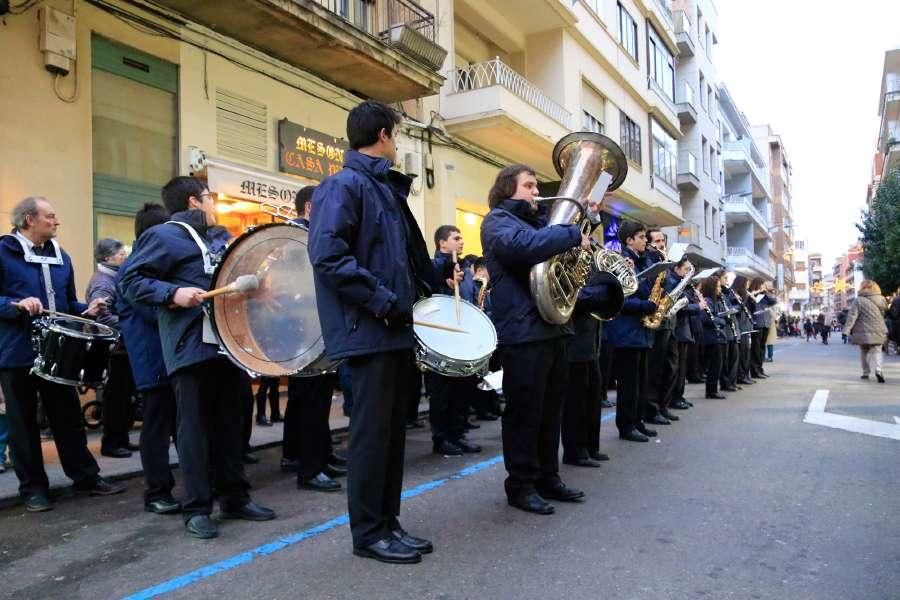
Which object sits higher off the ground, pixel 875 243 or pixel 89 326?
pixel 875 243

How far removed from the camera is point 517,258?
4.15m

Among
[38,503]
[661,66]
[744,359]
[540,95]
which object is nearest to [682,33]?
[661,66]

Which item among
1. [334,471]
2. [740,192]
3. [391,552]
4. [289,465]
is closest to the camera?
[391,552]

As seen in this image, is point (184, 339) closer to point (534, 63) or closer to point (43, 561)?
point (43, 561)

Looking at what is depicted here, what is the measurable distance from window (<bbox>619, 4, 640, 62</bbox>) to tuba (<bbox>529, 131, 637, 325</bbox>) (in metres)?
18.5

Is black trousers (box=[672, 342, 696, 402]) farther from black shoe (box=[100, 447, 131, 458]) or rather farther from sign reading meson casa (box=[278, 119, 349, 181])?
black shoe (box=[100, 447, 131, 458])

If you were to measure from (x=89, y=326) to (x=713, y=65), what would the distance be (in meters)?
43.6

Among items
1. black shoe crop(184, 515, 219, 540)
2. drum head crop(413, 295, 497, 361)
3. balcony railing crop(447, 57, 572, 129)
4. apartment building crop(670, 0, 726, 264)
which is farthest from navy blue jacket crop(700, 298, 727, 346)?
apartment building crop(670, 0, 726, 264)

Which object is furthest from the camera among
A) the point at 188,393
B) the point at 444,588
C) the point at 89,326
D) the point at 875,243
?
the point at 875,243

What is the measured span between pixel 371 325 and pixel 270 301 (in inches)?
30.6

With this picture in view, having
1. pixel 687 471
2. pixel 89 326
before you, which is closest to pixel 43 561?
A: pixel 89 326

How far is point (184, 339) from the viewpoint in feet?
13.3

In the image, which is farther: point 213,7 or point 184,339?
point 213,7

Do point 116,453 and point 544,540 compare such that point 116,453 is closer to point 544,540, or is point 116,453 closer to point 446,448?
point 446,448
